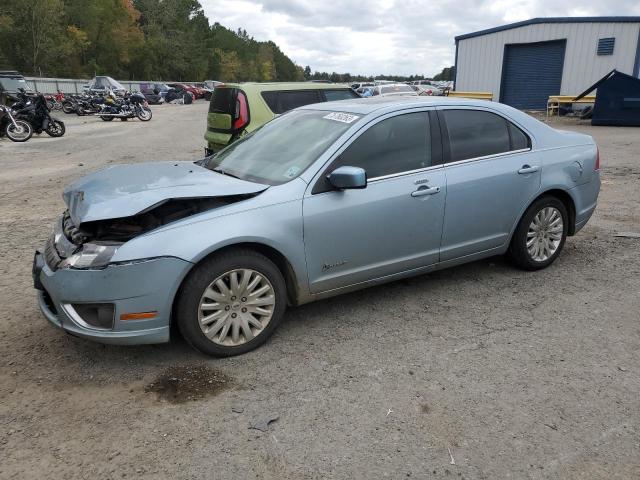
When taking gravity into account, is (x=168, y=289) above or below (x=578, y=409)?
above

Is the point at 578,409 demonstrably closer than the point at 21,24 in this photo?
Yes

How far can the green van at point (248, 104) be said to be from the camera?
26.7ft

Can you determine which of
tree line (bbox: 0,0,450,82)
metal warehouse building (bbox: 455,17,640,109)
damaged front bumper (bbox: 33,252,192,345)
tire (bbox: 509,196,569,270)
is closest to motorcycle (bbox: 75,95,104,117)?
metal warehouse building (bbox: 455,17,640,109)

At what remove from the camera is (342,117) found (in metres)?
4.21

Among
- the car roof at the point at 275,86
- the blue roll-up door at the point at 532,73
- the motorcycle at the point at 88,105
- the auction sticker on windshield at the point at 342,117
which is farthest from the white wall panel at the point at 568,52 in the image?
the auction sticker on windshield at the point at 342,117

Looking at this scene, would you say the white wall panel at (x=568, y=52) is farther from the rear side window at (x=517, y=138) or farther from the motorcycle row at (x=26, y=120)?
the rear side window at (x=517, y=138)

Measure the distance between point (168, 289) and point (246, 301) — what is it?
0.52 meters

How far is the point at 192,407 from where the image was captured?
9.93 ft

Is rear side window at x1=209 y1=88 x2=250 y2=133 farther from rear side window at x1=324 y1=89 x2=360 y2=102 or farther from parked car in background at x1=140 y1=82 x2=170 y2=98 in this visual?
parked car in background at x1=140 y1=82 x2=170 y2=98

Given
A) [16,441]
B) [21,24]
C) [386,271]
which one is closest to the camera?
[16,441]

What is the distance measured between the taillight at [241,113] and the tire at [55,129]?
38.0ft

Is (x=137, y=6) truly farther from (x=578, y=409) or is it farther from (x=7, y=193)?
(x=578, y=409)

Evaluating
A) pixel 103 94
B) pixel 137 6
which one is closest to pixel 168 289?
pixel 103 94

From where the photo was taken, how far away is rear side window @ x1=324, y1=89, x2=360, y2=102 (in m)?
9.03
